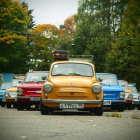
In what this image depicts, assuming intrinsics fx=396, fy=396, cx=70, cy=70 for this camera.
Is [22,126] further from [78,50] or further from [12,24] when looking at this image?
[78,50]

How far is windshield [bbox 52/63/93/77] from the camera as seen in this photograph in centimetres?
1381

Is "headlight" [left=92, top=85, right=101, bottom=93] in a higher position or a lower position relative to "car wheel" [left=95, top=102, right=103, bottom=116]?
higher

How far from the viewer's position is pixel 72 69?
13922 mm

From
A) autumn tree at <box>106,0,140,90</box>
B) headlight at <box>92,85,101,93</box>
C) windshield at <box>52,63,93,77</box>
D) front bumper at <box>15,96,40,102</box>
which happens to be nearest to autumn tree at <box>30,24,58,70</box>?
autumn tree at <box>106,0,140,90</box>

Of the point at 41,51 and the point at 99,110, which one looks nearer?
the point at 99,110

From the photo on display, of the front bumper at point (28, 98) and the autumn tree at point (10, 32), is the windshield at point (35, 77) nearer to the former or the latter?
the front bumper at point (28, 98)

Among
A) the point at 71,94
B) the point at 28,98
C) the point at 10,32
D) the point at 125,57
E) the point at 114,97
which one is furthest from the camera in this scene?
the point at 10,32

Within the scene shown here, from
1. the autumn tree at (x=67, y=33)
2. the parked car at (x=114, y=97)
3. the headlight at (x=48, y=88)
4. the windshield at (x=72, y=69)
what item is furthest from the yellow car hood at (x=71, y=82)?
the autumn tree at (x=67, y=33)

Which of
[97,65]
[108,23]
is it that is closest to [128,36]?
[97,65]

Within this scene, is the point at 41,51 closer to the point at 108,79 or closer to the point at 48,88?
the point at 108,79

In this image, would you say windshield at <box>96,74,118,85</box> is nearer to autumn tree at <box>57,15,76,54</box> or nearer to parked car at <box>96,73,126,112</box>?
parked car at <box>96,73,126,112</box>

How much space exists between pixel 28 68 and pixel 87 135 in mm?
52107

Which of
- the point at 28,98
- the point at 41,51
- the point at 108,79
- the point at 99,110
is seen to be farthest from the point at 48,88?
the point at 41,51

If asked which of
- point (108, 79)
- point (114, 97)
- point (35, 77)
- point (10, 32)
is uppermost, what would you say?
point (10, 32)
